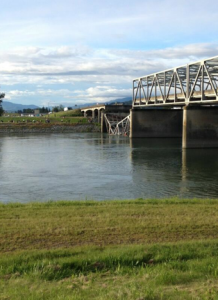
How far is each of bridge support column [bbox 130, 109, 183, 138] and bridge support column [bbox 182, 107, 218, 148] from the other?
93.4 ft

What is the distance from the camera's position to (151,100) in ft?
315

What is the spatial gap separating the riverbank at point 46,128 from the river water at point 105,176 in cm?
6400

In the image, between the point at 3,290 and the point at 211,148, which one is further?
the point at 211,148

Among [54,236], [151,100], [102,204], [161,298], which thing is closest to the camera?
[161,298]

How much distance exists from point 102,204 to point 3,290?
9.38 metres

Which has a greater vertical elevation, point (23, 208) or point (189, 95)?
point (189, 95)

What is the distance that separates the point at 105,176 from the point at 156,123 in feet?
203

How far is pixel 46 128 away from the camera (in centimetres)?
12081

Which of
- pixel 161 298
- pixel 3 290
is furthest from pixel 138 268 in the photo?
pixel 3 290

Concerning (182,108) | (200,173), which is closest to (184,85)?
(182,108)

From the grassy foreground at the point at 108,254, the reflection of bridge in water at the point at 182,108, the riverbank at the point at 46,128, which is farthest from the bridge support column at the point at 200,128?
the riverbank at the point at 46,128

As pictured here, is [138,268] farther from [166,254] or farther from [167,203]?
[167,203]

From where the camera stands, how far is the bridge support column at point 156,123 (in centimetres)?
9500

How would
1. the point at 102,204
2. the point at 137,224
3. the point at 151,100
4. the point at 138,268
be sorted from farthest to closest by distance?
the point at 151,100 < the point at 102,204 < the point at 137,224 < the point at 138,268
